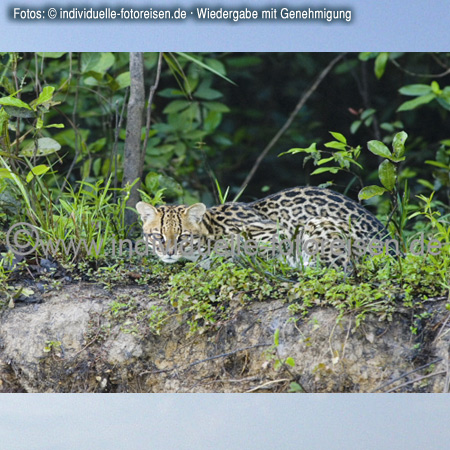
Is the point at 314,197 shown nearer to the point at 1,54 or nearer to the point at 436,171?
the point at 436,171

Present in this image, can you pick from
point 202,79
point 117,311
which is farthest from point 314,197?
point 202,79

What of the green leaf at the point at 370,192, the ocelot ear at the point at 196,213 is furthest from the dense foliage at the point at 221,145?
the ocelot ear at the point at 196,213

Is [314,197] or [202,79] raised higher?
[202,79]

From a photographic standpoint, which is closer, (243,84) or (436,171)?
(436,171)

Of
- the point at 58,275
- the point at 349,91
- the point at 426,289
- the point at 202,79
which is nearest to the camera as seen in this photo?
the point at 426,289

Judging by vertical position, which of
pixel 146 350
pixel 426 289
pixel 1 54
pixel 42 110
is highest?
pixel 1 54

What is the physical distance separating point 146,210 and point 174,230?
0.70 feet

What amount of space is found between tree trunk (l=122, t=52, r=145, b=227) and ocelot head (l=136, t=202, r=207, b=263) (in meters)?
0.59

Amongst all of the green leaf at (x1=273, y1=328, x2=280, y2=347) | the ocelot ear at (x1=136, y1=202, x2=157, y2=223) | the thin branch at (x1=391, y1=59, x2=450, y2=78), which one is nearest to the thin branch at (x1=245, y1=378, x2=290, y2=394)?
the green leaf at (x1=273, y1=328, x2=280, y2=347)

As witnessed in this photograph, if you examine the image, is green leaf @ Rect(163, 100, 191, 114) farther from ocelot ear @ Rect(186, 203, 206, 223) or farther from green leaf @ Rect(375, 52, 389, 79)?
ocelot ear @ Rect(186, 203, 206, 223)

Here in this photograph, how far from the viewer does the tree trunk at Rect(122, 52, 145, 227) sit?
4.86 metres

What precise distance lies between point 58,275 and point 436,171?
2975 mm

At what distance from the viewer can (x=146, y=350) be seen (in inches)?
155
